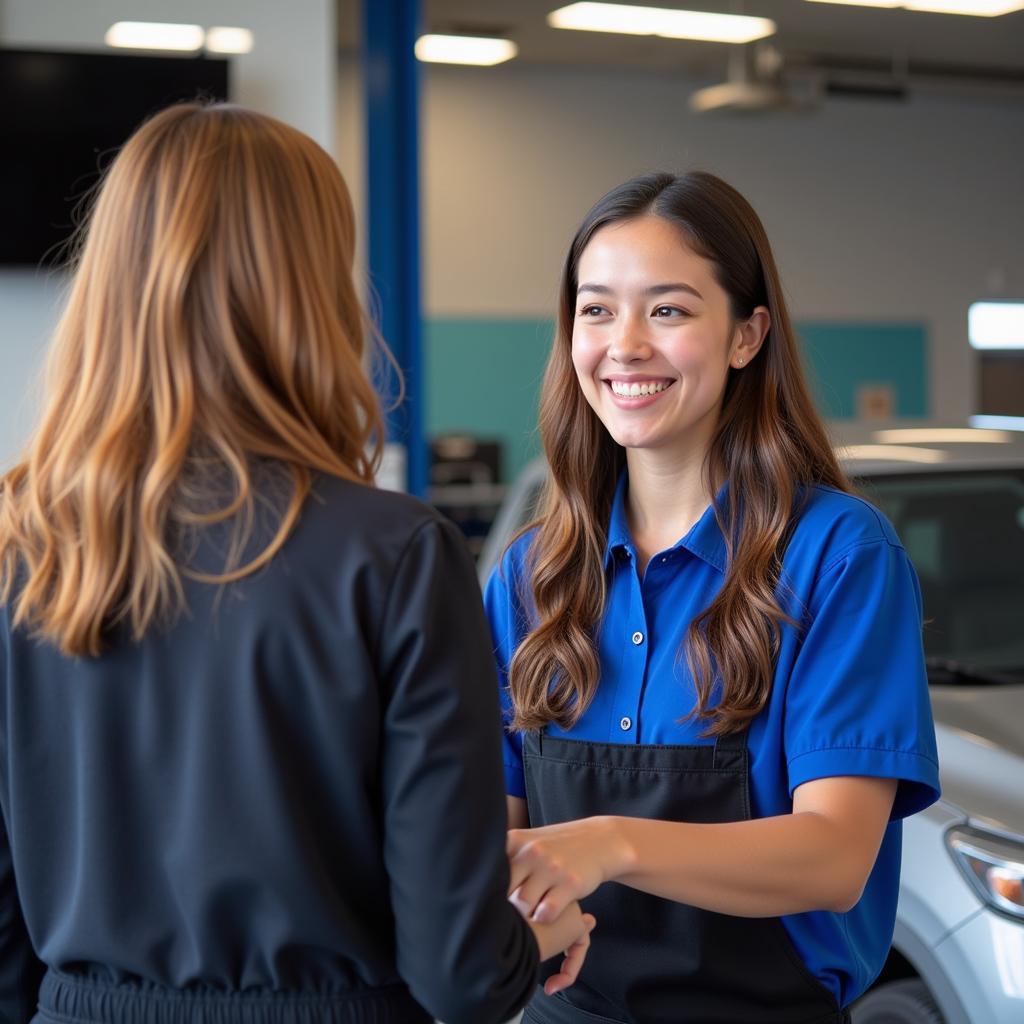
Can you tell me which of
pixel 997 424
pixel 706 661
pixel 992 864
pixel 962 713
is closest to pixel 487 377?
pixel 997 424

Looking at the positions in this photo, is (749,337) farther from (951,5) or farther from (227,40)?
(951,5)

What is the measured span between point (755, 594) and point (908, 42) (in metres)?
9.92

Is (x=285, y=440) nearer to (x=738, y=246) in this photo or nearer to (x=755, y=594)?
(x=755, y=594)

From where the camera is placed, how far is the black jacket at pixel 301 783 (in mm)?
1106

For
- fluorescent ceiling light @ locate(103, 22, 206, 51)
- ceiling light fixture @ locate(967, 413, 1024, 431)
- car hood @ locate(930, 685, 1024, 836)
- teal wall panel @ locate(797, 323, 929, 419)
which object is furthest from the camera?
teal wall panel @ locate(797, 323, 929, 419)

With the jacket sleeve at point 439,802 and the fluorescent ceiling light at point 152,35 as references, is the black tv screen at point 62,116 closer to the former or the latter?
the fluorescent ceiling light at point 152,35

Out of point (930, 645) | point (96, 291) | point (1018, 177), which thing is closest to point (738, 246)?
point (96, 291)

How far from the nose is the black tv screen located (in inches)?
140

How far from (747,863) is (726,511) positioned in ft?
1.48

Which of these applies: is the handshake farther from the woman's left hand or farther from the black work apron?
the black work apron

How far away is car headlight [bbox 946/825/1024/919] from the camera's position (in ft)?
7.60

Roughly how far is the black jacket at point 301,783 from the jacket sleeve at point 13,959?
0.12 metres

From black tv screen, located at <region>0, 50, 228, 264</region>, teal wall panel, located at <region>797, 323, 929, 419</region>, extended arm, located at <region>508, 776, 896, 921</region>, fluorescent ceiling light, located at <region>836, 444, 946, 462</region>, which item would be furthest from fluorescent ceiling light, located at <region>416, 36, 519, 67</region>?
extended arm, located at <region>508, 776, 896, 921</region>

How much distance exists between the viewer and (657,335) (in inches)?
67.7
